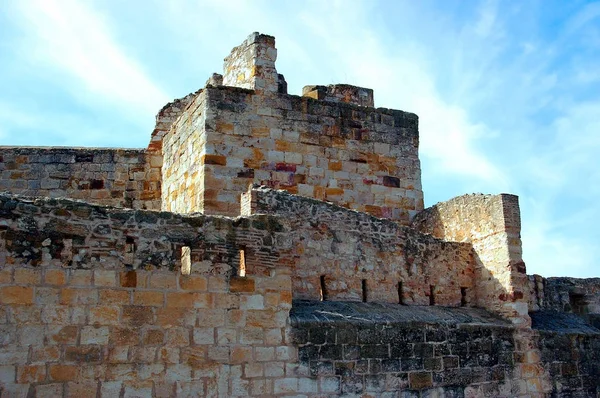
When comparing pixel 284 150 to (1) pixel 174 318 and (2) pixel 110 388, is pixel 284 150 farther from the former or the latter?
(2) pixel 110 388

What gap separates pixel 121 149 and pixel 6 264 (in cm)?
692

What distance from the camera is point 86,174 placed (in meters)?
13.3

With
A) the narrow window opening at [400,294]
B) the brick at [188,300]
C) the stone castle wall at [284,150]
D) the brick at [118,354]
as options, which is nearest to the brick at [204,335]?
the brick at [188,300]

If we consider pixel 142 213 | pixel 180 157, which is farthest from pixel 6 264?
pixel 180 157

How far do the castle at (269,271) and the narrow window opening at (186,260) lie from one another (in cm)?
2

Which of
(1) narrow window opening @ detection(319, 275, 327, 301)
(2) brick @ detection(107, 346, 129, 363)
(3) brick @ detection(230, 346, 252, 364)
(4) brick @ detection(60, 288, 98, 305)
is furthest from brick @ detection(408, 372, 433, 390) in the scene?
(4) brick @ detection(60, 288, 98, 305)

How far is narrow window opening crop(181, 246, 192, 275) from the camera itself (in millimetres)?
7566

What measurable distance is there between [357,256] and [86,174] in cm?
618

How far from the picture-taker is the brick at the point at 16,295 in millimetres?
6711

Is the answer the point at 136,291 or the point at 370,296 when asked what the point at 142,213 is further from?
the point at 370,296

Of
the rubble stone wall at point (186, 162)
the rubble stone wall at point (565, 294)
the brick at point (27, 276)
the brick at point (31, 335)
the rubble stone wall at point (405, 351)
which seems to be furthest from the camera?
the rubble stone wall at point (565, 294)

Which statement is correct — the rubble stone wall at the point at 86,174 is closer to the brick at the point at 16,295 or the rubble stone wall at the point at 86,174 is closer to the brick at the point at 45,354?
the brick at the point at 16,295

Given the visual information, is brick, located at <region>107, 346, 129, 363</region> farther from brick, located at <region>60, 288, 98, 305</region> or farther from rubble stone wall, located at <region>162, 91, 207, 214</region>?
rubble stone wall, located at <region>162, 91, 207, 214</region>

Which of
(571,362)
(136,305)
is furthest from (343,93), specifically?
(136,305)
